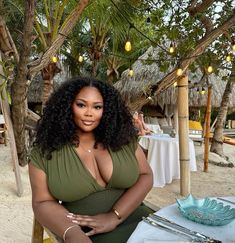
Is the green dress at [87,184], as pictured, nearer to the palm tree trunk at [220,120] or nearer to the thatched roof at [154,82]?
the palm tree trunk at [220,120]

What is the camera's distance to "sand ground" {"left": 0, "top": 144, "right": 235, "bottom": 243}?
3.50 metres

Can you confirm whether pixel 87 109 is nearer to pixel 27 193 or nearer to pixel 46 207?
pixel 46 207

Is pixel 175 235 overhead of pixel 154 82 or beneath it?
beneath

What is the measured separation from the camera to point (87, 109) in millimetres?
1788

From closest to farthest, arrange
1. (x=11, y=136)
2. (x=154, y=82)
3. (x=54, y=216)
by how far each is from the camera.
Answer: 1. (x=54, y=216)
2. (x=11, y=136)
3. (x=154, y=82)

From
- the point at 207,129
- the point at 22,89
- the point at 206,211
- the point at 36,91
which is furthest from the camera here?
the point at 36,91

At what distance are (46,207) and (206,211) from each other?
76cm

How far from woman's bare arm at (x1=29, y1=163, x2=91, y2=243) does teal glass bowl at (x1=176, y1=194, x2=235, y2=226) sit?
503 mm

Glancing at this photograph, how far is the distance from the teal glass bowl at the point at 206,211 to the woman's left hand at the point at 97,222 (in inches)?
13.9

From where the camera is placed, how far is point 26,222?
3.73 m

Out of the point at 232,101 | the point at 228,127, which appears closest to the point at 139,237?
the point at 232,101

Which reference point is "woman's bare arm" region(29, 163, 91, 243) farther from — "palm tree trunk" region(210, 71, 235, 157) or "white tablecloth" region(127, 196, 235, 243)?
"palm tree trunk" region(210, 71, 235, 157)

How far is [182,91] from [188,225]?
372 centimetres

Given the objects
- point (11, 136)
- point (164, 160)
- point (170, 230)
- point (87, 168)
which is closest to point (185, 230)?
point (170, 230)
